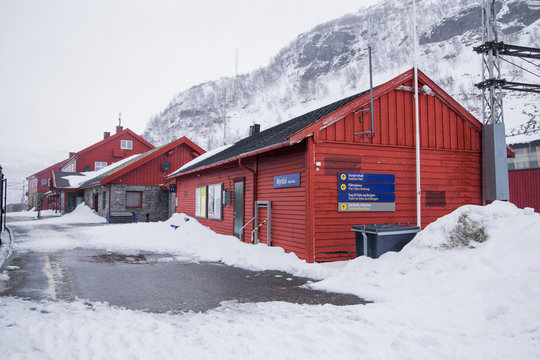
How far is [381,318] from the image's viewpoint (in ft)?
17.1

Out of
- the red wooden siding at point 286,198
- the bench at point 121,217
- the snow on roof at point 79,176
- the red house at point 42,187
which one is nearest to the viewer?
the red wooden siding at point 286,198

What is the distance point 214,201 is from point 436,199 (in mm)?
8797

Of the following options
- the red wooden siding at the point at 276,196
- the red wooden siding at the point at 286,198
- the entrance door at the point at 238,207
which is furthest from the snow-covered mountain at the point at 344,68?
the red wooden siding at the point at 286,198

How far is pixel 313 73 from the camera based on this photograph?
15338cm

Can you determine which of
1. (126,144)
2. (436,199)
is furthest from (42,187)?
(436,199)

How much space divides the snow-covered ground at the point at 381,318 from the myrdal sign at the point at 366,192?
2360 millimetres

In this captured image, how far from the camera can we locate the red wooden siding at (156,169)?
92.5ft

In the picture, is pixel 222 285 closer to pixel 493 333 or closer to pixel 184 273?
pixel 184 273

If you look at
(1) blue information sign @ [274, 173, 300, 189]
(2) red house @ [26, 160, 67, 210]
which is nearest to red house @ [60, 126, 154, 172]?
(2) red house @ [26, 160, 67, 210]

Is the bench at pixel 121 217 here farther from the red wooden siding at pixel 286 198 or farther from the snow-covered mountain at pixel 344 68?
the snow-covered mountain at pixel 344 68

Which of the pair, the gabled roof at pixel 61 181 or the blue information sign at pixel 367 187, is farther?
the gabled roof at pixel 61 181

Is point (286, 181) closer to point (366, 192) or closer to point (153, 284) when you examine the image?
point (366, 192)

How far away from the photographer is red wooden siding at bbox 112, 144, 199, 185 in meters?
28.2

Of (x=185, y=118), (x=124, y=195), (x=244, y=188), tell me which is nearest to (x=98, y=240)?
(x=244, y=188)
